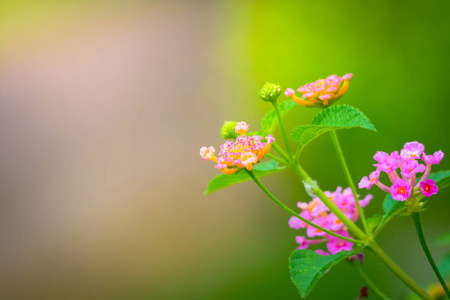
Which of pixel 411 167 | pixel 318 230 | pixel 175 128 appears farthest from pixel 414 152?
pixel 175 128

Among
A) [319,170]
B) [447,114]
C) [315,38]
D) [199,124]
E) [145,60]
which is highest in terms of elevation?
[145,60]

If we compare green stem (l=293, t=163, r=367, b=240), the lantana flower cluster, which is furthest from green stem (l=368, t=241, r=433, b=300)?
the lantana flower cluster

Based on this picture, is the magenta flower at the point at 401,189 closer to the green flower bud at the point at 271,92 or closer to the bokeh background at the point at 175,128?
the green flower bud at the point at 271,92

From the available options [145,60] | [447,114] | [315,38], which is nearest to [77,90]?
[145,60]

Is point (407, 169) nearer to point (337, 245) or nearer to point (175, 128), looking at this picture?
point (337, 245)

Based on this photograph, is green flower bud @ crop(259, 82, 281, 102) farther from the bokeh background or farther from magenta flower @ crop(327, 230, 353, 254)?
the bokeh background

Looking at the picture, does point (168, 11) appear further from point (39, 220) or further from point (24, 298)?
point (24, 298)
